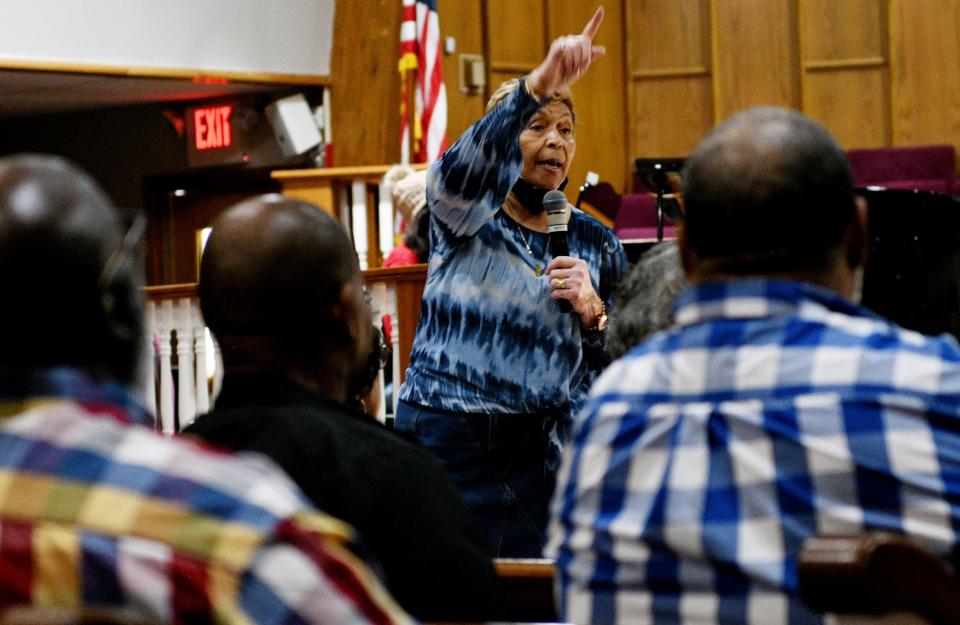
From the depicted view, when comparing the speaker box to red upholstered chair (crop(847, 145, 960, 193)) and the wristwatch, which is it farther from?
the wristwatch

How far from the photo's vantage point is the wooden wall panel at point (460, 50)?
26.4 feet

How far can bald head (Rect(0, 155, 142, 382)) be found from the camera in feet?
3.11

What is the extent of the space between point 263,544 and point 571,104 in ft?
6.88

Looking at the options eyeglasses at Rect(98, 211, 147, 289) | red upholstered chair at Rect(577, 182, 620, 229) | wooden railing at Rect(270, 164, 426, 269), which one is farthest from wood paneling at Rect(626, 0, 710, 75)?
eyeglasses at Rect(98, 211, 147, 289)

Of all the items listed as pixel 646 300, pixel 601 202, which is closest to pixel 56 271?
pixel 646 300

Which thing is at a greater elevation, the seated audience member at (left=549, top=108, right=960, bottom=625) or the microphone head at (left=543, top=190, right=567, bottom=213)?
the microphone head at (left=543, top=190, right=567, bottom=213)

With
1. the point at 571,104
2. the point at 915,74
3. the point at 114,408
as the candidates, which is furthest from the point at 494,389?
the point at 915,74

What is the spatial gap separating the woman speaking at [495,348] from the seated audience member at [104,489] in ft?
5.22

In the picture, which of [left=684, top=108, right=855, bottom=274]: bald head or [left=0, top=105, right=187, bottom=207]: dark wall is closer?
[left=684, top=108, right=855, bottom=274]: bald head

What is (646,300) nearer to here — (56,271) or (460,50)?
(56,271)

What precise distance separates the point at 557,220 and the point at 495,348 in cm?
27

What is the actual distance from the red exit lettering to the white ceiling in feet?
0.36

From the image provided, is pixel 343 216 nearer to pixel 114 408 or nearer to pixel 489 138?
pixel 489 138

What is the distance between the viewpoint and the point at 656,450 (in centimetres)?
131
